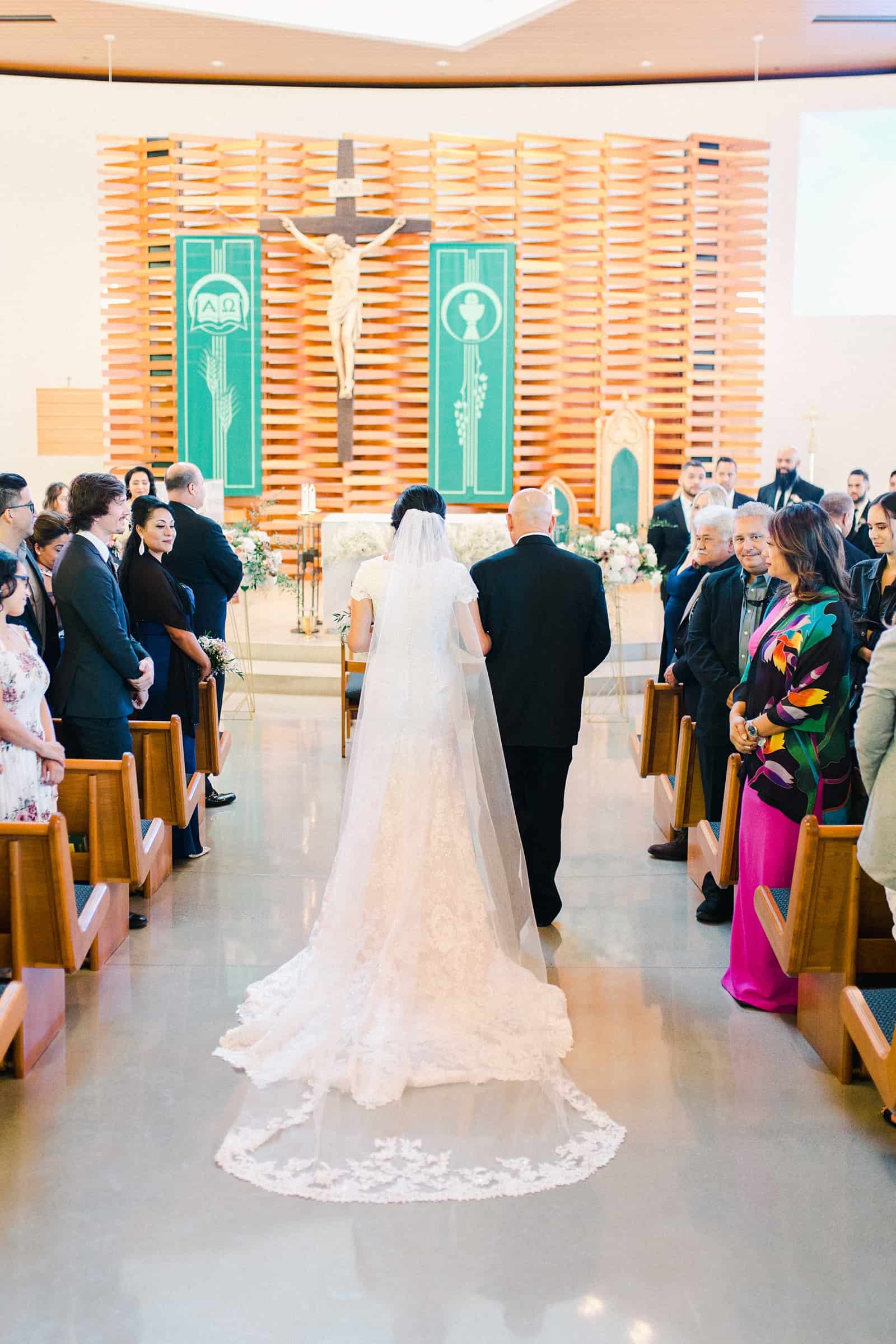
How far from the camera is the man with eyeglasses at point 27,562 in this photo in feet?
13.5

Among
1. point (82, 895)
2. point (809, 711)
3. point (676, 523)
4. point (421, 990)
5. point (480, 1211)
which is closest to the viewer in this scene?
point (480, 1211)

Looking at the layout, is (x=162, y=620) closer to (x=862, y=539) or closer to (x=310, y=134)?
(x=862, y=539)

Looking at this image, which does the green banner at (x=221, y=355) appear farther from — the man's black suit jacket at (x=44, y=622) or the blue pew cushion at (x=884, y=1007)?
the blue pew cushion at (x=884, y=1007)

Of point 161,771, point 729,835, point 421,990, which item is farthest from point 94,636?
point 729,835

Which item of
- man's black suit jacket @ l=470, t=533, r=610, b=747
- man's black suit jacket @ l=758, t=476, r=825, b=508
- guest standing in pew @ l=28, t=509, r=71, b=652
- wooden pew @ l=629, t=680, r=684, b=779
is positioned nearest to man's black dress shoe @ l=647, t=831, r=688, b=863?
wooden pew @ l=629, t=680, r=684, b=779

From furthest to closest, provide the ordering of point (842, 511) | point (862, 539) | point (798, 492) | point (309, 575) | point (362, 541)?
point (309, 575), point (798, 492), point (362, 541), point (862, 539), point (842, 511)

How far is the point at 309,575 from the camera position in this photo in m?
13.1

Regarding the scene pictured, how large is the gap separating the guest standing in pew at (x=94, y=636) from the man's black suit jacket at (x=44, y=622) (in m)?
0.12

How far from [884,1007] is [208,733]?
3239mm

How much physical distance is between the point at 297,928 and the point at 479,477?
840 centimetres

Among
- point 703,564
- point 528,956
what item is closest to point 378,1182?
point 528,956

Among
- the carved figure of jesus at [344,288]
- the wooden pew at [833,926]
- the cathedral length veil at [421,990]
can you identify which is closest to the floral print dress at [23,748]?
the cathedral length veil at [421,990]

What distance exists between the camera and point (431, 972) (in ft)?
12.0

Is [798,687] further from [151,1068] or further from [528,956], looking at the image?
[151,1068]
